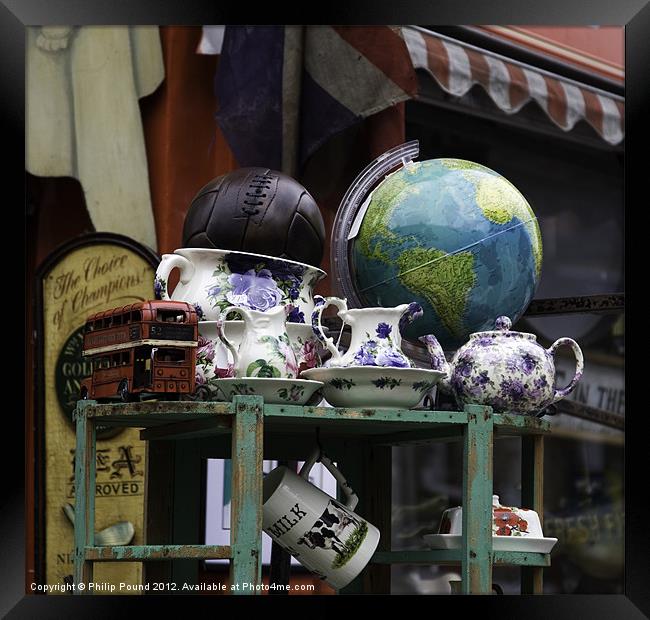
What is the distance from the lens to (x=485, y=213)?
3.15 metres

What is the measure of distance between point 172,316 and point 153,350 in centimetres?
9

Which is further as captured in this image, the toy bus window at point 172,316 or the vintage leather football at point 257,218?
the vintage leather football at point 257,218

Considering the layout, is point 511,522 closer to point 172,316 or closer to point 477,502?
point 477,502

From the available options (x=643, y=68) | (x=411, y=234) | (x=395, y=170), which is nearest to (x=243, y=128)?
(x=395, y=170)

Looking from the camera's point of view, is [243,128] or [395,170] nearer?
[395,170]

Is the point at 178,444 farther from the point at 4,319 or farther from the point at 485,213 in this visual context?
→ the point at 485,213

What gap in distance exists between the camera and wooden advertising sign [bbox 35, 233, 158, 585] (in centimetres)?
416

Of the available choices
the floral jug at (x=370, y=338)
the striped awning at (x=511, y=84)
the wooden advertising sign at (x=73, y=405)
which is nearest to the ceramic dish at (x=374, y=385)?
the floral jug at (x=370, y=338)

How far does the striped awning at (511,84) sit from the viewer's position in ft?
16.3

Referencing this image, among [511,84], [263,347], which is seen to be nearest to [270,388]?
[263,347]

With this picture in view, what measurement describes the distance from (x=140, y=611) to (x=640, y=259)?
137 cm

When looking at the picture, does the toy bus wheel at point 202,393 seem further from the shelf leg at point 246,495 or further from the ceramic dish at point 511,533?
the ceramic dish at point 511,533

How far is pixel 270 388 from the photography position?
2691mm

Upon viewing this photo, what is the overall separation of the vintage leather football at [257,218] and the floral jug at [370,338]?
22cm
